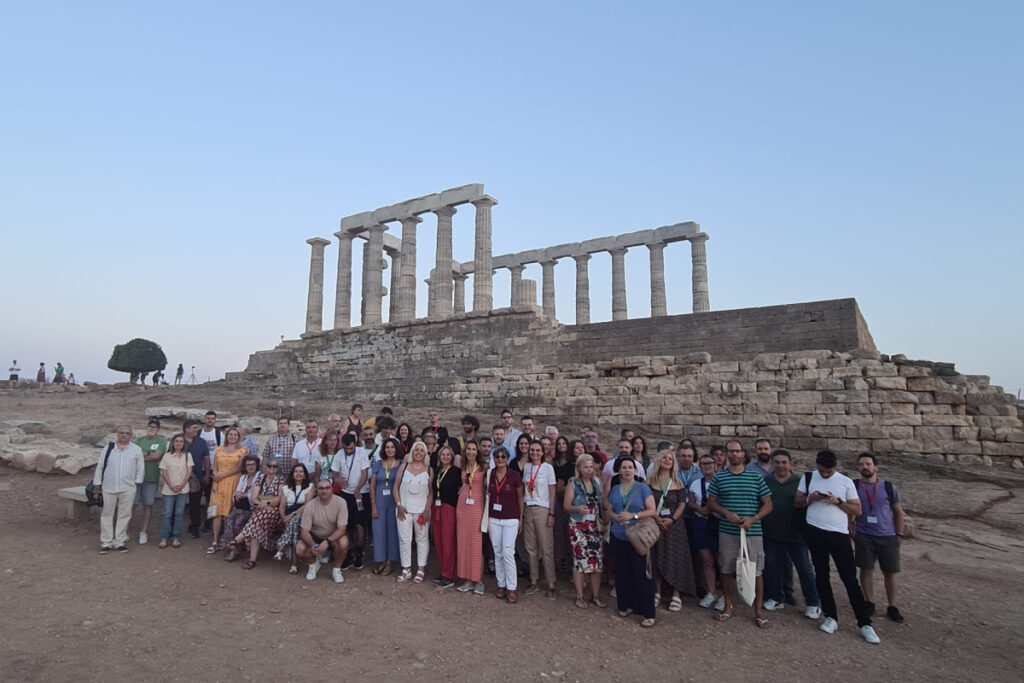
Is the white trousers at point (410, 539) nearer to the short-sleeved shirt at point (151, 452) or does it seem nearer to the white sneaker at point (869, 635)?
the short-sleeved shirt at point (151, 452)

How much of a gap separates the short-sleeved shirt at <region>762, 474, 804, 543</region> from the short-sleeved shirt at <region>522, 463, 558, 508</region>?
2193 millimetres

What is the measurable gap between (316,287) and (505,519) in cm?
2436

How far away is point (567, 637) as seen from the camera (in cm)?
517

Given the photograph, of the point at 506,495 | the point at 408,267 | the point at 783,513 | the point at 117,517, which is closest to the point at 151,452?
the point at 117,517

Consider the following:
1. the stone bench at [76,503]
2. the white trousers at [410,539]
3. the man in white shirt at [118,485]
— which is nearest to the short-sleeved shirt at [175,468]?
the man in white shirt at [118,485]

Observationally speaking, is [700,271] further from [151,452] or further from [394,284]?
[151,452]

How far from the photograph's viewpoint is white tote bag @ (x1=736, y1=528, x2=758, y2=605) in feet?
17.3

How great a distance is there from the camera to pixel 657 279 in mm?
26812

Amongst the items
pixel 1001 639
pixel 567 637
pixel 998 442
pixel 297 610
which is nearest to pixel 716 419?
pixel 998 442

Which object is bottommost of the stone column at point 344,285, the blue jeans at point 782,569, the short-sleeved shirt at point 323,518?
the blue jeans at point 782,569

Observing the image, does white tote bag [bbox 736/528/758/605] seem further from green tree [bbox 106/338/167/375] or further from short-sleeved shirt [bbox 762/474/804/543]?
green tree [bbox 106/338/167/375]

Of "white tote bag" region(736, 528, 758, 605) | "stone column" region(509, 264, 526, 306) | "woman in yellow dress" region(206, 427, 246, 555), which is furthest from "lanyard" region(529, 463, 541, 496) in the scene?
"stone column" region(509, 264, 526, 306)

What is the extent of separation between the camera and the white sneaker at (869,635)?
16.4 feet

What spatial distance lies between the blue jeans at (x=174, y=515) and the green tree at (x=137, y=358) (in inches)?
1550
